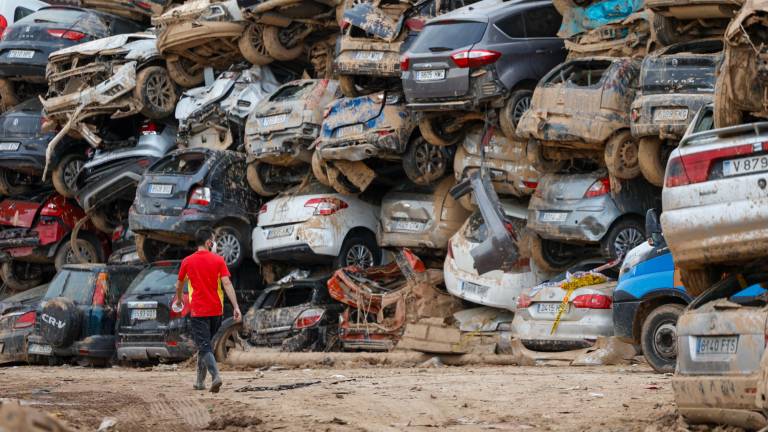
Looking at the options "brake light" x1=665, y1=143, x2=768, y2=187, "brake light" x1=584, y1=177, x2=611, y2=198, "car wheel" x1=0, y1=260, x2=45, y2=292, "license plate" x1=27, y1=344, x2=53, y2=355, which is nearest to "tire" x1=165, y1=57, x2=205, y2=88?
"car wheel" x1=0, y1=260, x2=45, y2=292

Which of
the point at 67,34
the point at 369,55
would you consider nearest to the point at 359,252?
the point at 369,55

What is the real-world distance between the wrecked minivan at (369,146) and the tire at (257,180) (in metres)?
1.40

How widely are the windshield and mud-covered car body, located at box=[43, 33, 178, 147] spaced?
14.6 feet

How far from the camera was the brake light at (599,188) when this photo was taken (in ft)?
54.6

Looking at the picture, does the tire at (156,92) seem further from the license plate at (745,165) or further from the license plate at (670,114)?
the license plate at (745,165)

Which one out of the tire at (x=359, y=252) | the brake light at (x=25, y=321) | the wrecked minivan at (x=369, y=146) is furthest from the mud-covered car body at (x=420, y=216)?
the brake light at (x=25, y=321)

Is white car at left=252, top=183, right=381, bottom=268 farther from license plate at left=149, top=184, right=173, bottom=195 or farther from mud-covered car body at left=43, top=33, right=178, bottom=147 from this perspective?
mud-covered car body at left=43, top=33, right=178, bottom=147

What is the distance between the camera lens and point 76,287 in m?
21.0

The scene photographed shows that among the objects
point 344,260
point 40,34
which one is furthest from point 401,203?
point 40,34

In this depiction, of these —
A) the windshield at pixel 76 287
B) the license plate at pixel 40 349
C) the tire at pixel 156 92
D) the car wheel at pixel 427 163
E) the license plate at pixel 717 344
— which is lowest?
the license plate at pixel 40 349

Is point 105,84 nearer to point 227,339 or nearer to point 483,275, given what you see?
point 227,339

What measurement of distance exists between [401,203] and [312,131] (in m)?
2.15

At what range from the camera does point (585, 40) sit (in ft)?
58.9

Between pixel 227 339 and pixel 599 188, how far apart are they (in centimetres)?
564
